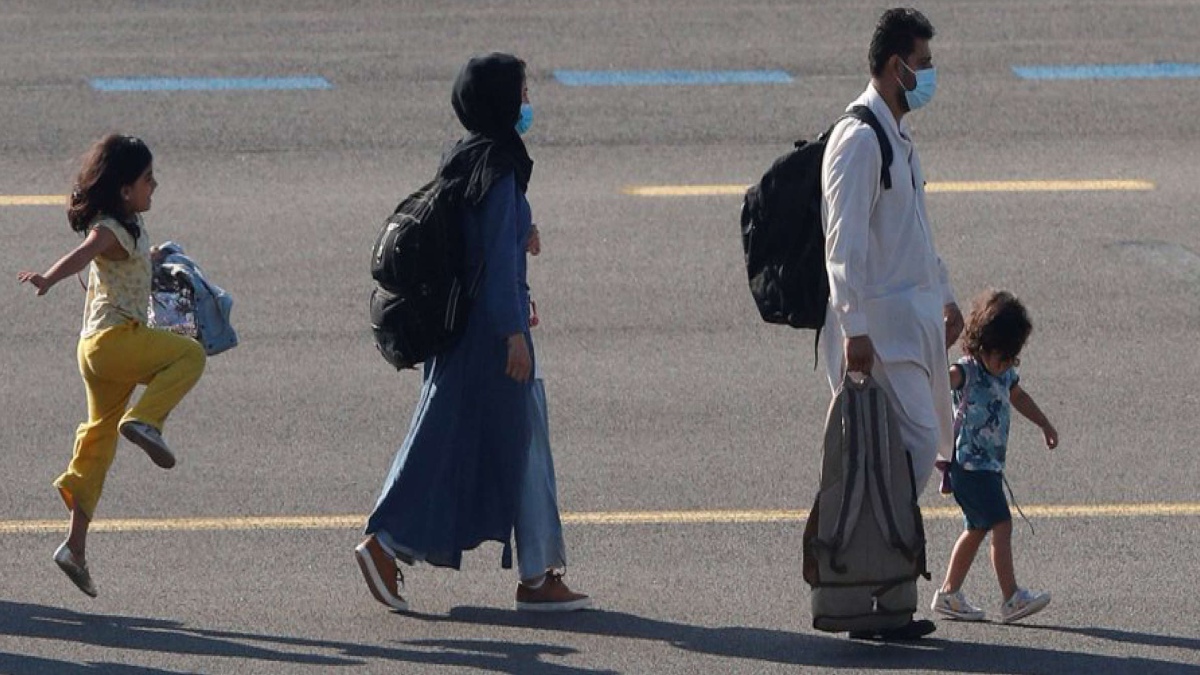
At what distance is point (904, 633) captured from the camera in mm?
7363

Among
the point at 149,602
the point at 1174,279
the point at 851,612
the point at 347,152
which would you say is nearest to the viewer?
the point at 851,612

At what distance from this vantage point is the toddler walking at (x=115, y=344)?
7590 mm

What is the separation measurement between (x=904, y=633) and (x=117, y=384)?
2.74 metres

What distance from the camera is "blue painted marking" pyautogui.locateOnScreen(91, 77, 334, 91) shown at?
14.5 metres

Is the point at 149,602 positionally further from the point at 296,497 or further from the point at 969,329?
the point at 969,329

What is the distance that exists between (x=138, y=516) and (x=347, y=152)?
16.7 feet

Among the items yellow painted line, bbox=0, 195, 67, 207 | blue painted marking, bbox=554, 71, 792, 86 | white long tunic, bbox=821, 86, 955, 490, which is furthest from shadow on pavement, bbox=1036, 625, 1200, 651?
blue painted marking, bbox=554, 71, 792, 86

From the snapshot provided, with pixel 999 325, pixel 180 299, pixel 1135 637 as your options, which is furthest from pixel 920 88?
pixel 180 299

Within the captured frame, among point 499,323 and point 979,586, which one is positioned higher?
point 499,323

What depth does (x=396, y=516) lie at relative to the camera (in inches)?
301

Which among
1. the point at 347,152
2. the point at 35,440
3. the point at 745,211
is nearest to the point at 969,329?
the point at 745,211

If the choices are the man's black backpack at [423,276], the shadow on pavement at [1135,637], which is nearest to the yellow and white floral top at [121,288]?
the man's black backpack at [423,276]

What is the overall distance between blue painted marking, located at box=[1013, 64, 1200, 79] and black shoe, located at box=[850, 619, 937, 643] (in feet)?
26.2

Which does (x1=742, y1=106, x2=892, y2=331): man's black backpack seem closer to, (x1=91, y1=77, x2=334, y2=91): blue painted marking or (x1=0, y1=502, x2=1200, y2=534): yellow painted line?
(x1=0, y1=502, x2=1200, y2=534): yellow painted line
